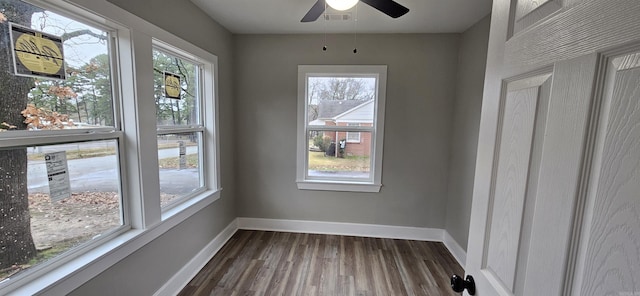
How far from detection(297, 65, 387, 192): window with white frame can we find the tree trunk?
219 centimetres

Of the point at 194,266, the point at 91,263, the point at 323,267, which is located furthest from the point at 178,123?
the point at 323,267

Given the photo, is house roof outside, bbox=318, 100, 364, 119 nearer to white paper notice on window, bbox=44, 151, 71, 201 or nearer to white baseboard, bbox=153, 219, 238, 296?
white baseboard, bbox=153, 219, 238, 296

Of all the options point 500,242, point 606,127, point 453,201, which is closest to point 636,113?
point 606,127

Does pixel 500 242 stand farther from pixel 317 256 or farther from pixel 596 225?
pixel 317 256

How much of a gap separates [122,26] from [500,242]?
2088 mm

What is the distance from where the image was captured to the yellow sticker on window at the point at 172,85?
2006 mm

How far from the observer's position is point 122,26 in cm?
149

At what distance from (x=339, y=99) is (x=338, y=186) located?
104 cm

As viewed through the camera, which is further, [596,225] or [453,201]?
[453,201]

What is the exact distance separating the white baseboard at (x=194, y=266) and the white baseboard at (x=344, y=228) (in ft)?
1.15

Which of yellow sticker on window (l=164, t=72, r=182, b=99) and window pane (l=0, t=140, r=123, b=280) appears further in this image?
yellow sticker on window (l=164, t=72, r=182, b=99)

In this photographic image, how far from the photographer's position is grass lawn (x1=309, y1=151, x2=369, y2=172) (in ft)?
10.2

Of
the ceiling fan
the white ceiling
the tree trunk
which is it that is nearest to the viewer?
Answer: the tree trunk

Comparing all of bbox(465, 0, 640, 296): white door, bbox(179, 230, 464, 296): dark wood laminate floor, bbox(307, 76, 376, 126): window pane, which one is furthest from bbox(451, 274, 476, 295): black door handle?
bbox(307, 76, 376, 126): window pane
